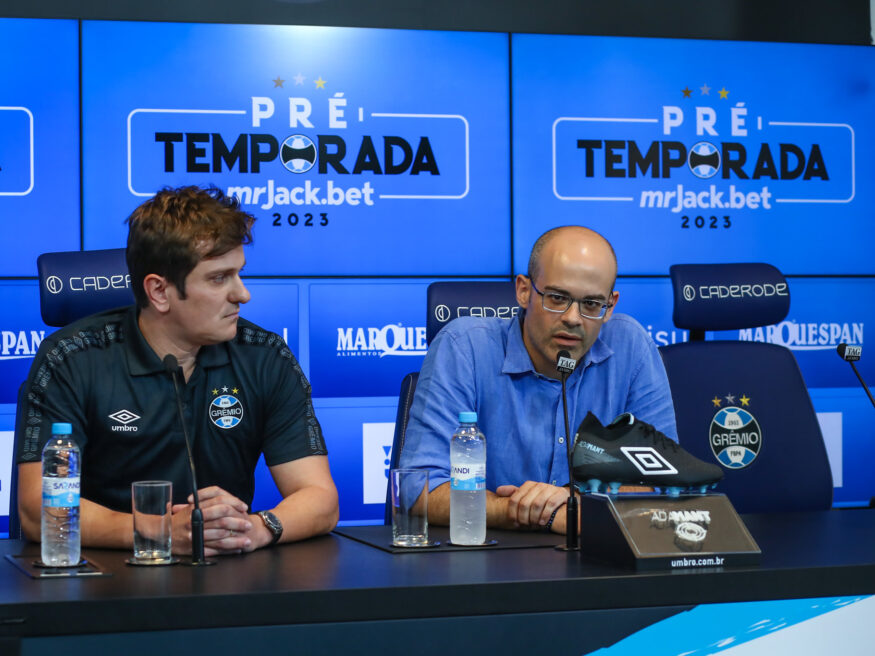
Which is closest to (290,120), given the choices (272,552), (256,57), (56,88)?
(256,57)

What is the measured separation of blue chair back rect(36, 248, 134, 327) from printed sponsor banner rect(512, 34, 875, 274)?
2.01 meters

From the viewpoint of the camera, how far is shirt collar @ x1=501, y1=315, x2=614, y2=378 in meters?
2.18

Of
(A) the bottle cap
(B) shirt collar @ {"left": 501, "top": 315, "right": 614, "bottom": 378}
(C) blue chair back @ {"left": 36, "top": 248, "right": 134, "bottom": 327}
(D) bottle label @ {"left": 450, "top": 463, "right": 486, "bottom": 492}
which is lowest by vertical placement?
(D) bottle label @ {"left": 450, "top": 463, "right": 486, "bottom": 492}

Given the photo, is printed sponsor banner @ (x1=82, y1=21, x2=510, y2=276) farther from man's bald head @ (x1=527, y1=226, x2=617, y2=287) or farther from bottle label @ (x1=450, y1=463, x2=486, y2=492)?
bottle label @ (x1=450, y1=463, x2=486, y2=492)

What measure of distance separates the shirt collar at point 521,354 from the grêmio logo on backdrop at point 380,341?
66.0 inches

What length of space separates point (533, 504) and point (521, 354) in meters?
0.47

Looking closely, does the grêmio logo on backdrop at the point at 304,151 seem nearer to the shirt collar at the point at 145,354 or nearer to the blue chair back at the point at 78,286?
the blue chair back at the point at 78,286

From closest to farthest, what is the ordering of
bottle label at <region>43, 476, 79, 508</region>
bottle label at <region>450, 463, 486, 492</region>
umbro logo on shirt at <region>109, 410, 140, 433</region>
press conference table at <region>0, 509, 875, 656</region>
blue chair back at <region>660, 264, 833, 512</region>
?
press conference table at <region>0, 509, 875, 656</region> → bottle label at <region>43, 476, 79, 508</region> → bottle label at <region>450, 463, 486, 492</region> → umbro logo on shirt at <region>109, 410, 140, 433</region> → blue chair back at <region>660, 264, 833, 512</region>

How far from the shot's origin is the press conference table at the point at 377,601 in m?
1.19

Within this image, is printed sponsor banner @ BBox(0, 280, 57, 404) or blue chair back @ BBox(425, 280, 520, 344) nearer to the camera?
blue chair back @ BBox(425, 280, 520, 344)

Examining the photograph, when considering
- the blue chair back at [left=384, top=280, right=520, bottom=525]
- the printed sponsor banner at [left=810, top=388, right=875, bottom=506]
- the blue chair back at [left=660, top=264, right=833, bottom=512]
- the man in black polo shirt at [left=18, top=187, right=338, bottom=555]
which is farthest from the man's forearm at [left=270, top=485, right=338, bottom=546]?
the printed sponsor banner at [left=810, top=388, right=875, bottom=506]

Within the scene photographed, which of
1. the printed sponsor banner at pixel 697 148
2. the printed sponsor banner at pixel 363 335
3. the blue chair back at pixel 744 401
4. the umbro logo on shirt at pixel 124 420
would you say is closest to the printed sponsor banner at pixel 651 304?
the printed sponsor banner at pixel 697 148

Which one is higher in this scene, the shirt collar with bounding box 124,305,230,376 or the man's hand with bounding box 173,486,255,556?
the shirt collar with bounding box 124,305,230,376

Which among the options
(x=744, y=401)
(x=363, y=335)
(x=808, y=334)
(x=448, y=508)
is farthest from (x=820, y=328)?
(x=448, y=508)
